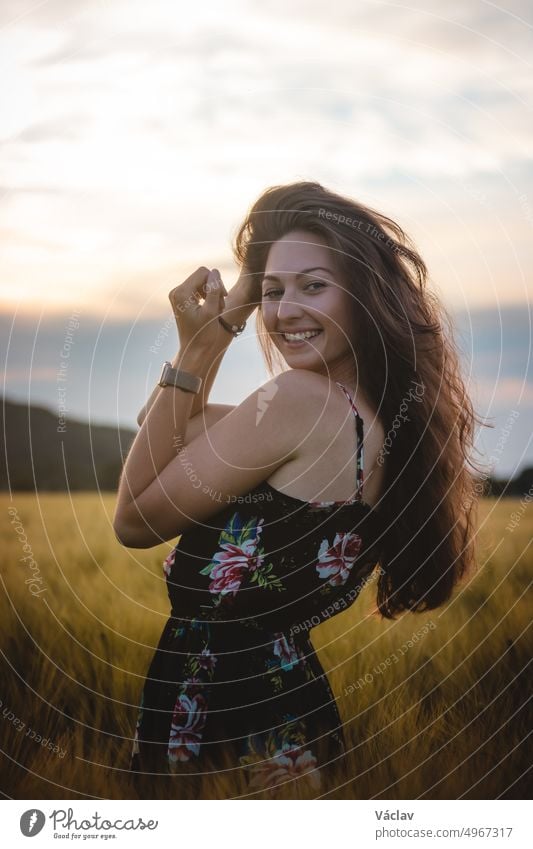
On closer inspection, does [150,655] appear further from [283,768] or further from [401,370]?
[401,370]

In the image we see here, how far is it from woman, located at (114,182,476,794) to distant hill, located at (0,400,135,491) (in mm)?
360

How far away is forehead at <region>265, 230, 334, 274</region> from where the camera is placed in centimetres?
172

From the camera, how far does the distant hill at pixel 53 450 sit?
86.4 inches

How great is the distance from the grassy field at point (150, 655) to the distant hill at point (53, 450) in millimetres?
64

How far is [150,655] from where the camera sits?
2285 mm

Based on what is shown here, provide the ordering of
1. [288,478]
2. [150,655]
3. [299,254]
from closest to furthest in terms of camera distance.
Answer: [288,478] < [299,254] < [150,655]

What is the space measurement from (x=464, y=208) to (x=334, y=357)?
2.21 feet

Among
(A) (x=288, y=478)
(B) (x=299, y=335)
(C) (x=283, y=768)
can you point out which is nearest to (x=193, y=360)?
(B) (x=299, y=335)

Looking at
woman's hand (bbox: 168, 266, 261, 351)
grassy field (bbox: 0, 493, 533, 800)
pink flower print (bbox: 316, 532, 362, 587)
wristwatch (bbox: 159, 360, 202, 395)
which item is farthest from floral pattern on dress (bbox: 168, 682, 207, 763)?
woman's hand (bbox: 168, 266, 261, 351)

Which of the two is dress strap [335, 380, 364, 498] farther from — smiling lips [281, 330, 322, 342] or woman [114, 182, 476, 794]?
smiling lips [281, 330, 322, 342]

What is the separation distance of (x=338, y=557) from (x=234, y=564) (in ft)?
0.66

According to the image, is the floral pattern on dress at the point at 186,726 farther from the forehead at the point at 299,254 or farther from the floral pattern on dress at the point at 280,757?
the forehead at the point at 299,254

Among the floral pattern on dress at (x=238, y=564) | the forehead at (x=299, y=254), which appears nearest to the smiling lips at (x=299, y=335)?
the forehead at (x=299, y=254)
